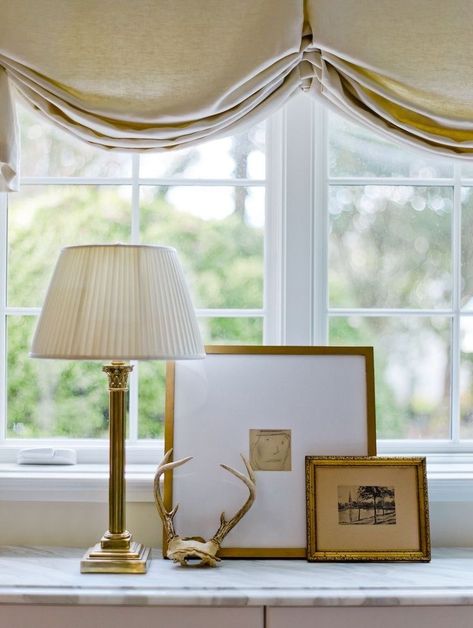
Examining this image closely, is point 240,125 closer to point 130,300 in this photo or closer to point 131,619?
point 130,300

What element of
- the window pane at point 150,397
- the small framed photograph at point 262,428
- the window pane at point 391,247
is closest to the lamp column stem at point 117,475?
the small framed photograph at point 262,428

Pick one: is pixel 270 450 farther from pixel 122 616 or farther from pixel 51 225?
pixel 51 225

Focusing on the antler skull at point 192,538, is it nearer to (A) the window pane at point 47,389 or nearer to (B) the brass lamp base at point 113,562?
(B) the brass lamp base at point 113,562

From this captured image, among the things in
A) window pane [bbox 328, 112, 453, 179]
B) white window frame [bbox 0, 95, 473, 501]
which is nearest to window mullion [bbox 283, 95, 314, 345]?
white window frame [bbox 0, 95, 473, 501]

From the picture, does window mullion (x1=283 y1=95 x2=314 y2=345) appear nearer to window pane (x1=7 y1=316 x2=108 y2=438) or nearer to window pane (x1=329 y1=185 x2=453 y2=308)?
window pane (x1=329 y1=185 x2=453 y2=308)

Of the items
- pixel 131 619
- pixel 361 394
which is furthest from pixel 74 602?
pixel 361 394

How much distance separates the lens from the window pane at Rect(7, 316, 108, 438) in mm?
2318

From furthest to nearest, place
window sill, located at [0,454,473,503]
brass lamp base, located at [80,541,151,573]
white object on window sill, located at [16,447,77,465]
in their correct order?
white object on window sill, located at [16,447,77,465] → window sill, located at [0,454,473,503] → brass lamp base, located at [80,541,151,573]

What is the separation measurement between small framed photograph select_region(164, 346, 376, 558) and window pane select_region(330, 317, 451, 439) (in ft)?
0.71

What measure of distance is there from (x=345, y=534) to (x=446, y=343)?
2.27 ft

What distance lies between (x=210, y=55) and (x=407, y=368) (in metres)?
1.07

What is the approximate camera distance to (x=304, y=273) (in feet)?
7.40

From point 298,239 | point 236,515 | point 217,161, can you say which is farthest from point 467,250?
point 236,515

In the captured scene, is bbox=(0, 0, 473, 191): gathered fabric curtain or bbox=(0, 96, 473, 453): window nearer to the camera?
bbox=(0, 0, 473, 191): gathered fabric curtain
